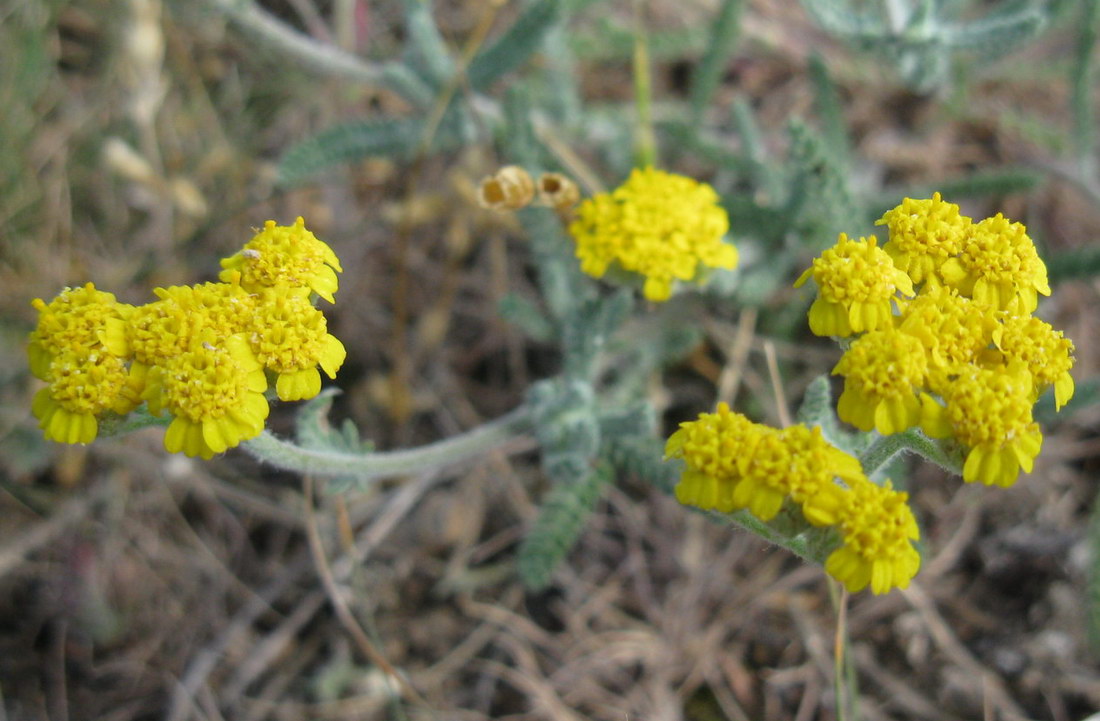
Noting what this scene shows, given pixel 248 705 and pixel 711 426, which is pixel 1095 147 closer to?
pixel 711 426

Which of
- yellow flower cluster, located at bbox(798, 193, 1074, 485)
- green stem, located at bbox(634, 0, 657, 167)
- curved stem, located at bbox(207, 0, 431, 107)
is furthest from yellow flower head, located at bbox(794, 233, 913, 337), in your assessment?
curved stem, located at bbox(207, 0, 431, 107)

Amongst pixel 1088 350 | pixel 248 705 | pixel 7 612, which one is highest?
pixel 1088 350

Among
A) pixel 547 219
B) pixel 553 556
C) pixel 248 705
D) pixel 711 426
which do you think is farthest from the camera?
pixel 248 705

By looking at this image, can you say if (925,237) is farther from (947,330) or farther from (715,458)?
(715,458)

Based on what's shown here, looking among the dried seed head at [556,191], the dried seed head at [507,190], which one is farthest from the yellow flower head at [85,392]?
the dried seed head at [556,191]

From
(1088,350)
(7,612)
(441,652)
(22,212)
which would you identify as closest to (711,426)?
(441,652)

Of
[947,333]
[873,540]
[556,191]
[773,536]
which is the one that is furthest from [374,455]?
[947,333]
